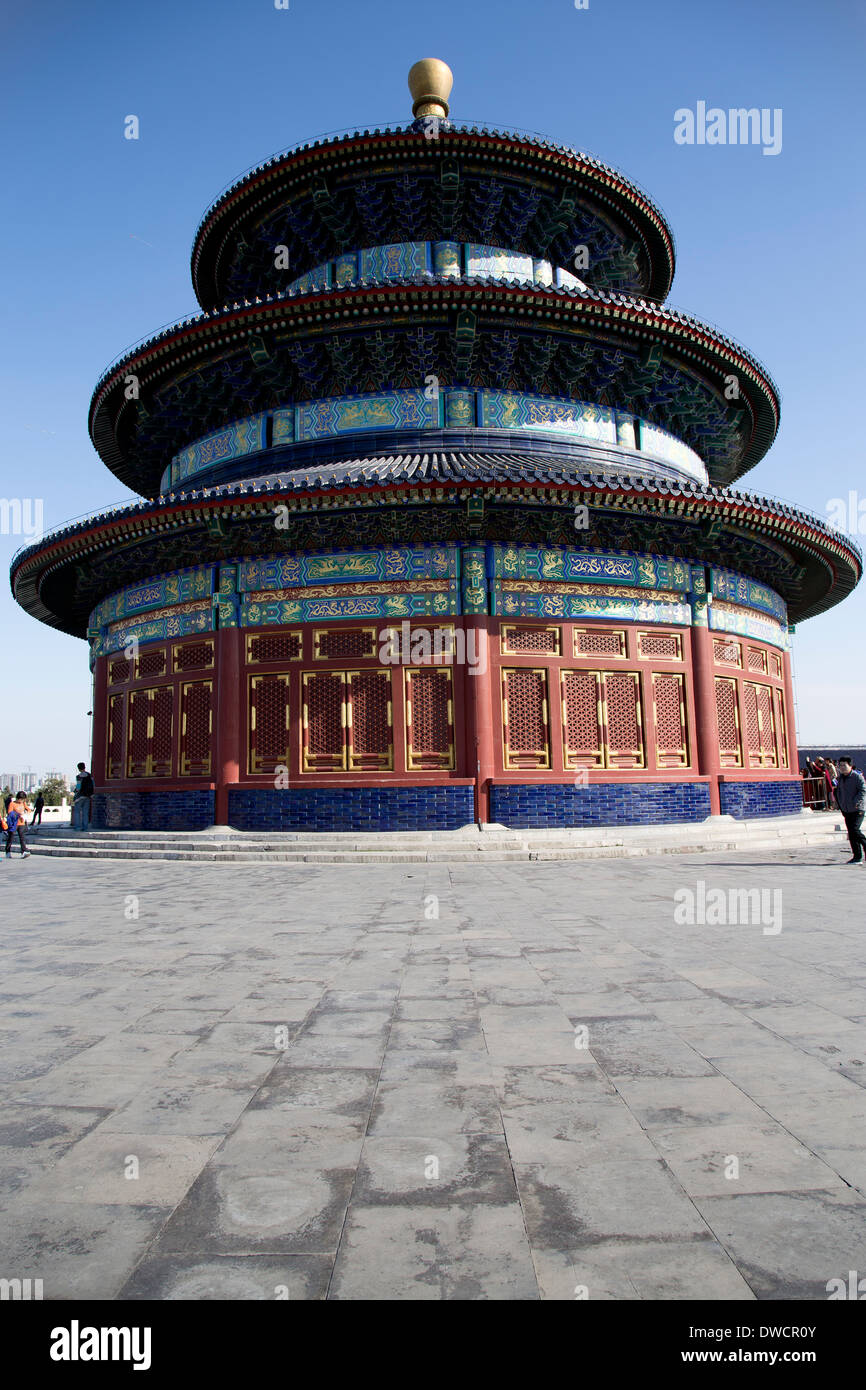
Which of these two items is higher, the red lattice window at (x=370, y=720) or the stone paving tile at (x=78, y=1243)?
the red lattice window at (x=370, y=720)

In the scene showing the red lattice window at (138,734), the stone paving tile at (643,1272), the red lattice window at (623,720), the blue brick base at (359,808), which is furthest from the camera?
the red lattice window at (138,734)

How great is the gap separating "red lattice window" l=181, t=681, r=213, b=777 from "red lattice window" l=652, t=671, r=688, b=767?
7.76 metres

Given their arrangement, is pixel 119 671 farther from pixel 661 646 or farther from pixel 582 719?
pixel 661 646

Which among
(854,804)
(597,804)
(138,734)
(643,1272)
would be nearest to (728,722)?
(597,804)

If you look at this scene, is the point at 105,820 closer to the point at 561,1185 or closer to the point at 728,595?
the point at 728,595

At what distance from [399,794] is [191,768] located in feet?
13.4

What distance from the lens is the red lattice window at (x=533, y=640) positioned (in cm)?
1339

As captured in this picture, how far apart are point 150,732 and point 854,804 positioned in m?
11.8

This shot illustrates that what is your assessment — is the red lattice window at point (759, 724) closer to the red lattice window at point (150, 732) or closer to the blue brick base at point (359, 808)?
the blue brick base at point (359, 808)

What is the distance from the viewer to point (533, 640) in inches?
532

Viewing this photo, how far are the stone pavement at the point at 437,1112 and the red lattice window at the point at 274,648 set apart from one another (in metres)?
7.61

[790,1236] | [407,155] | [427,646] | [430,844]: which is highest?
[407,155]

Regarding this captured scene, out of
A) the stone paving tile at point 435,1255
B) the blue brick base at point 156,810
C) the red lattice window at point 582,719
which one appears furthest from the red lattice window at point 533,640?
the stone paving tile at point 435,1255

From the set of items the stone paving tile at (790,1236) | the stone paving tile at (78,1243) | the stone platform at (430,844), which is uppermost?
the stone platform at (430,844)
